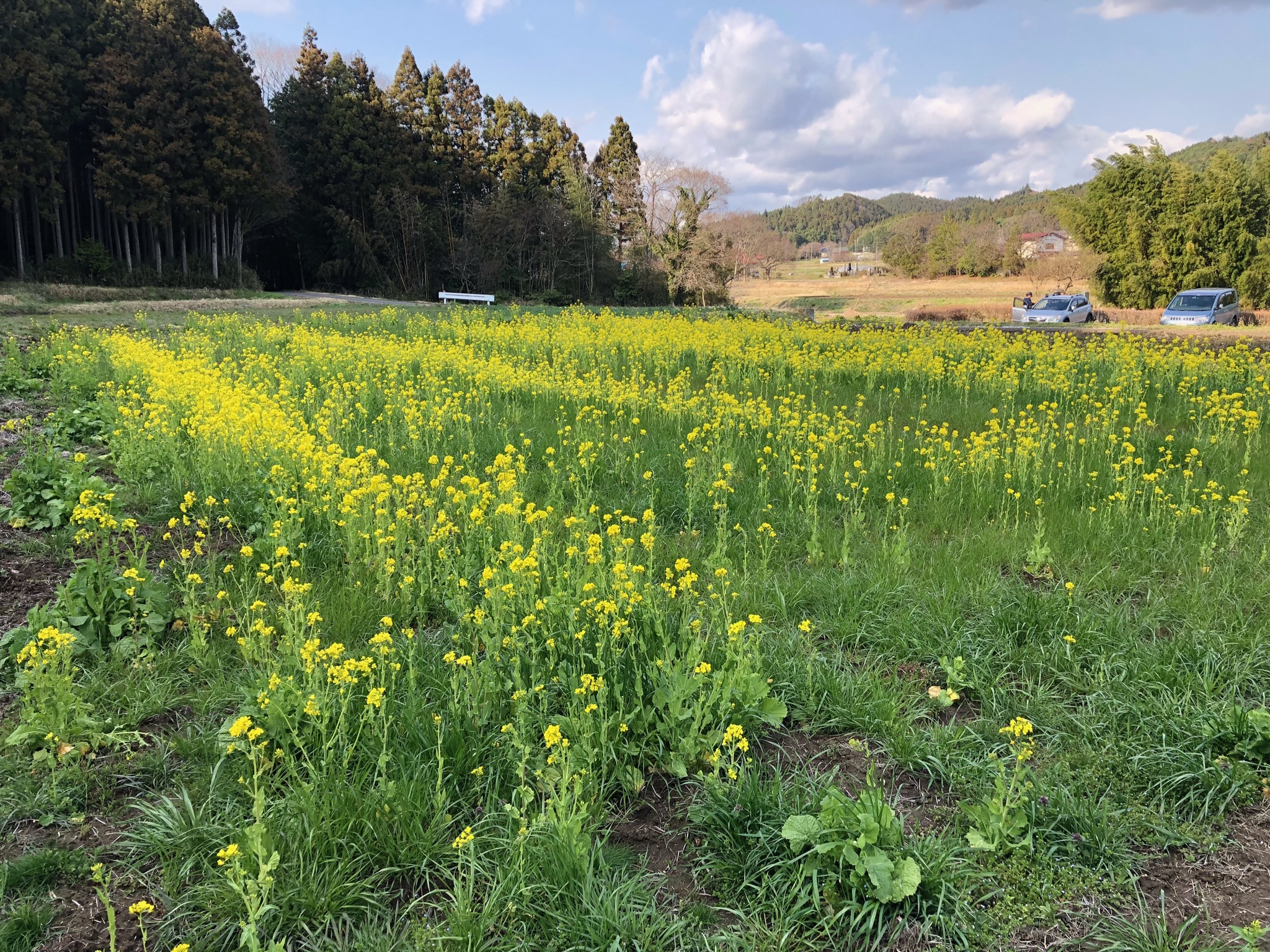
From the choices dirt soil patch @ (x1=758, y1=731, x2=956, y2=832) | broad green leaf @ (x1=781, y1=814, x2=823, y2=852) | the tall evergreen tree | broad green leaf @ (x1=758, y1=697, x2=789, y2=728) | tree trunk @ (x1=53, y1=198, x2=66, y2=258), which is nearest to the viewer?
broad green leaf @ (x1=781, y1=814, x2=823, y2=852)

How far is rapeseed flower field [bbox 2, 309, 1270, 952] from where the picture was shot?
7.41 ft

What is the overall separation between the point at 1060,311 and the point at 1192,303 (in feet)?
11.3

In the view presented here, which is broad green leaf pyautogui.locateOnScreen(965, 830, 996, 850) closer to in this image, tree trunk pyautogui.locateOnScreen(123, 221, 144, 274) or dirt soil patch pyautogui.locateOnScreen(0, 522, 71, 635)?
dirt soil patch pyautogui.locateOnScreen(0, 522, 71, 635)

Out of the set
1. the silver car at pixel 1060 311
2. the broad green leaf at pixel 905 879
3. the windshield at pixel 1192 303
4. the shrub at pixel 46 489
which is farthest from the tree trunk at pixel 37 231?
the windshield at pixel 1192 303

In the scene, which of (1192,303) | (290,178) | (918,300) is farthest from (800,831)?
(918,300)

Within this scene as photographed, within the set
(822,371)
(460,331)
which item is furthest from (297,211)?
(822,371)

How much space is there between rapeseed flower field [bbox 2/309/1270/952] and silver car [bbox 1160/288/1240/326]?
17.9 metres

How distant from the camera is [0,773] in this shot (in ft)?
8.75

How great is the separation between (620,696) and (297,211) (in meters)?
41.7

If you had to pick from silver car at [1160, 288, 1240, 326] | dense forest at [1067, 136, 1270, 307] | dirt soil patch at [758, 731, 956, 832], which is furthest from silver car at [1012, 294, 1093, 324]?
dirt soil patch at [758, 731, 956, 832]

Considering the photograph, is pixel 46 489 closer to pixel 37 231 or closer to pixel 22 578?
pixel 22 578

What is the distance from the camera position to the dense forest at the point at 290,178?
85.4 feet

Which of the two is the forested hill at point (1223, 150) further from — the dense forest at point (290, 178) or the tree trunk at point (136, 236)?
the tree trunk at point (136, 236)

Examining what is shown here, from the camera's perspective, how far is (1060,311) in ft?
76.2
